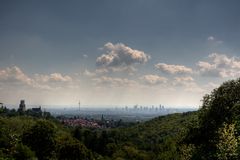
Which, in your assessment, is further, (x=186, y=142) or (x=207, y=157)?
(x=186, y=142)

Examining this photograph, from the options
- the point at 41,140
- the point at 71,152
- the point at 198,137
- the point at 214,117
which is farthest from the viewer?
the point at 71,152

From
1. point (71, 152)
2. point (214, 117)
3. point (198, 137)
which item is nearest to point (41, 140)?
point (71, 152)

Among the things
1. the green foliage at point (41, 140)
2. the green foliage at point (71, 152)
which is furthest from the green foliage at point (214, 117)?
the green foliage at point (71, 152)

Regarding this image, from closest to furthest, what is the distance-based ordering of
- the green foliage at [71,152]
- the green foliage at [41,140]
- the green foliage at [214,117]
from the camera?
the green foliage at [214,117], the green foliage at [41,140], the green foliage at [71,152]

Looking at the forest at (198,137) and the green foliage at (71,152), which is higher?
the forest at (198,137)

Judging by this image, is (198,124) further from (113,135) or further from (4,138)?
(113,135)

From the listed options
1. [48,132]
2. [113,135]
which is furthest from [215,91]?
[113,135]

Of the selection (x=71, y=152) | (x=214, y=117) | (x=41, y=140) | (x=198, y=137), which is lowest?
(x=71, y=152)

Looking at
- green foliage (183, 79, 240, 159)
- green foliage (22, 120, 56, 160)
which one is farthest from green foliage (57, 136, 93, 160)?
green foliage (183, 79, 240, 159)

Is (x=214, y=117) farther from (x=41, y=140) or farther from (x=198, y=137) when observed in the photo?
(x=41, y=140)

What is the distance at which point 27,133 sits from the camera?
10975cm

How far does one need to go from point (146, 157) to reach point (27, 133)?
4775cm

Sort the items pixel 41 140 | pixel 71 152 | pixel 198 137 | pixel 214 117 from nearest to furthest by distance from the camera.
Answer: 1. pixel 214 117
2. pixel 198 137
3. pixel 41 140
4. pixel 71 152

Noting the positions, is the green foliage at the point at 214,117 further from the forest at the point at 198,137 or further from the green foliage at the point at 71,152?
the green foliage at the point at 71,152
